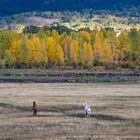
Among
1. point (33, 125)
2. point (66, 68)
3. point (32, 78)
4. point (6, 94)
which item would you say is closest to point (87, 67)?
point (66, 68)

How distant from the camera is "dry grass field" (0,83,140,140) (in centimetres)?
3844

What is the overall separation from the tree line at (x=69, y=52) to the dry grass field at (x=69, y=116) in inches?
2918

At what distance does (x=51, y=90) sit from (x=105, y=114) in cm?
3095

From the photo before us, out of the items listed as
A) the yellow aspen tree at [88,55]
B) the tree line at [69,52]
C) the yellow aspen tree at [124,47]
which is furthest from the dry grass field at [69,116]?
the yellow aspen tree at [124,47]

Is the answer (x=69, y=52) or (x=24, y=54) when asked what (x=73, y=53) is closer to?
(x=69, y=52)

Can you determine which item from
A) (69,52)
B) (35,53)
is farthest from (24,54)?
(69,52)

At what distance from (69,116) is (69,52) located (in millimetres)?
110685

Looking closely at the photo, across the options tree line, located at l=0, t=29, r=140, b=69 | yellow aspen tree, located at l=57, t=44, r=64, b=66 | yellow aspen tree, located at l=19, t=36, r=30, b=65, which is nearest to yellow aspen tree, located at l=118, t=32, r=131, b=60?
tree line, located at l=0, t=29, r=140, b=69

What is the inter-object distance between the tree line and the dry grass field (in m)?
74.1

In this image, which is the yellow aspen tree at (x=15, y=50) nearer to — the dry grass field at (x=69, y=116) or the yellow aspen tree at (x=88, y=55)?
the yellow aspen tree at (x=88, y=55)

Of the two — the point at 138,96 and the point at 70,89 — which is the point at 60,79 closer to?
the point at 70,89

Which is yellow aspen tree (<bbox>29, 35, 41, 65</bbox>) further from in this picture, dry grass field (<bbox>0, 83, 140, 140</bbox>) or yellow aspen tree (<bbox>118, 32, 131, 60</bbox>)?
dry grass field (<bbox>0, 83, 140, 140</bbox>)

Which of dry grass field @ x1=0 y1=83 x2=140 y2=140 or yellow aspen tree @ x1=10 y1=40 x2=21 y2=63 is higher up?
yellow aspen tree @ x1=10 y1=40 x2=21 y2=63

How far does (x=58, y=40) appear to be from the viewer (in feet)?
549
